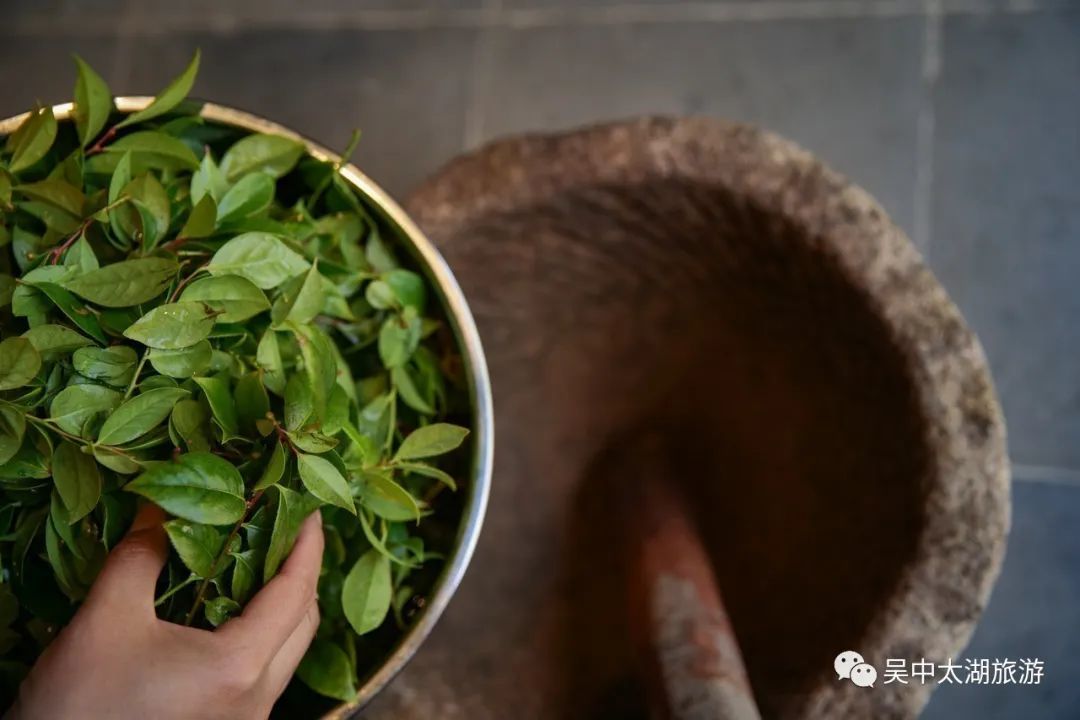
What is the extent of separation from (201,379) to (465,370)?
17 centimetres

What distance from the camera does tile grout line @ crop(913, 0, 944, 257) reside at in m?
1.07

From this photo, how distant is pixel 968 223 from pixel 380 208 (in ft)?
2.53

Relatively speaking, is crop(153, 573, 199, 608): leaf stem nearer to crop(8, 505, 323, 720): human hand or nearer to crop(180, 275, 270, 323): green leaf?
crop(8, 505, 323, 720): human hand

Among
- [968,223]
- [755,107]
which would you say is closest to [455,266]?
[755,107]

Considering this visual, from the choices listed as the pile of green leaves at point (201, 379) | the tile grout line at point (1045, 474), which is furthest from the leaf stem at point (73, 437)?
the tile grout line at point (1045, 474)

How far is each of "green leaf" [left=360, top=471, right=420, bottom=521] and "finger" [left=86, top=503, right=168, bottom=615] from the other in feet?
0.36

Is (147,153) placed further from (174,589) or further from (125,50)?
(125,50)

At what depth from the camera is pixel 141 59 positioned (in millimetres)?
1171

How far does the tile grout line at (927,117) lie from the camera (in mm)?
1068

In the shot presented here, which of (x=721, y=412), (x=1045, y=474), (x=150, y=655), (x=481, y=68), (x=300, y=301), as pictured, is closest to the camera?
(x=150, y=655)

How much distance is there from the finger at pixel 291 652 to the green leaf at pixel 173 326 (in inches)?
6.0

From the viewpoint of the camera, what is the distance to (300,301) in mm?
502

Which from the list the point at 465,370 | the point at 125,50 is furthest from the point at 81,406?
the point at 125,50

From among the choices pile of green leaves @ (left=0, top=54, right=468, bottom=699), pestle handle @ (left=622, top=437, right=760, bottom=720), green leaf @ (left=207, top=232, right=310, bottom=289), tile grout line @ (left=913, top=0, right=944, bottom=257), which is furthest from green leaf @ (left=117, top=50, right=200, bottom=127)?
tile grout line @ (left=913, top=0, right=944, bottom=257)
